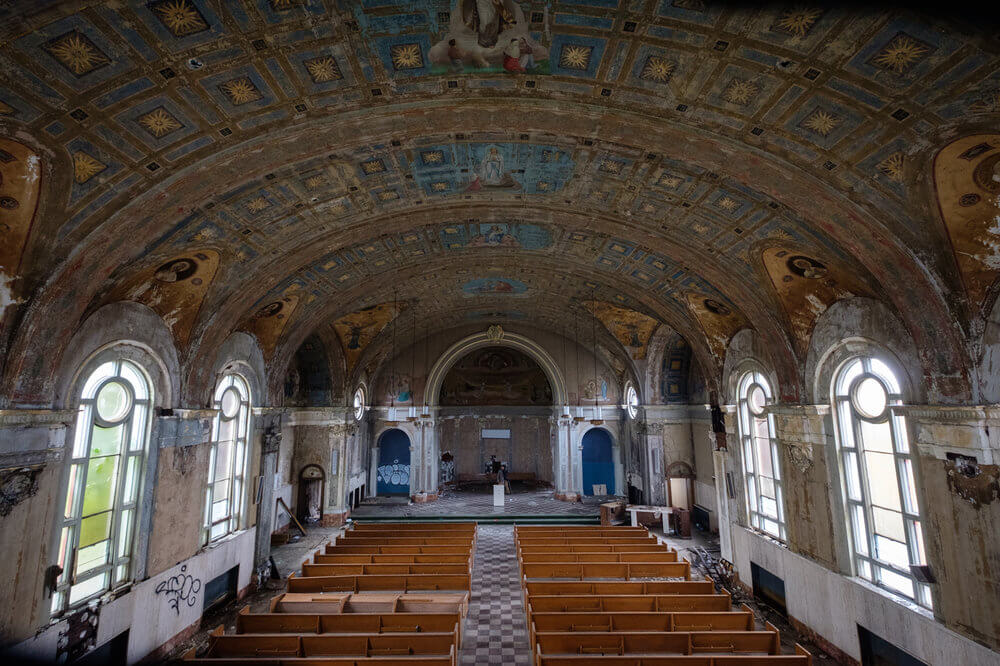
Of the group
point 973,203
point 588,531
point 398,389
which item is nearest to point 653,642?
point 588,531

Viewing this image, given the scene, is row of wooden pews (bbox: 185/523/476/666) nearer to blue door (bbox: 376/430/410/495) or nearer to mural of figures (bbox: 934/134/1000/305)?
mural of figures (bbox: 934/134/1000/305)

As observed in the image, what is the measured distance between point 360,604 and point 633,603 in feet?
18.3

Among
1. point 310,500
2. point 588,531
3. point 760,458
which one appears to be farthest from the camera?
point 310,500

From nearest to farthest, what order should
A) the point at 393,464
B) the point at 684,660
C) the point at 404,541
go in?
the point at 684,660, the point at 404,541, the point at 393,464

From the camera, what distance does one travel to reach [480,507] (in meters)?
25.2

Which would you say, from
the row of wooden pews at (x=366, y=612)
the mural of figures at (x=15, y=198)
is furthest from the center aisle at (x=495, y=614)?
the mural of figures at (x=15, y=198)

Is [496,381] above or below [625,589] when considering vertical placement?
above

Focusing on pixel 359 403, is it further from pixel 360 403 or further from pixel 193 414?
pixel 193 414

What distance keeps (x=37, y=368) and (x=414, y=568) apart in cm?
882

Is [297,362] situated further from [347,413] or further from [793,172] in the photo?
[793,172]

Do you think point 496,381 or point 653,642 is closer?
point 653,642

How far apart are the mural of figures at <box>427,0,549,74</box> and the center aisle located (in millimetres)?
10526

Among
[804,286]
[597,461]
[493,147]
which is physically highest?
[493,147]

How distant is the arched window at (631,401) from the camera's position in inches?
974
